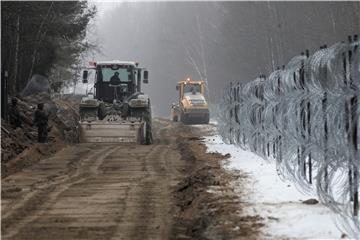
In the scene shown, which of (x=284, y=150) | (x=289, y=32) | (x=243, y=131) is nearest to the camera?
(x=284, y=150)

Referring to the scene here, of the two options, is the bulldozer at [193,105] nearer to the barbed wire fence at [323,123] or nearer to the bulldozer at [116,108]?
the bulldozer at [116,108]

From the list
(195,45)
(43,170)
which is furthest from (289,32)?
(43,170)

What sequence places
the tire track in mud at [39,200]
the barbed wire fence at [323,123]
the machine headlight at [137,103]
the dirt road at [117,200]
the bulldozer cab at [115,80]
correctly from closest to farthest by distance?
the barbed wire fence at [323,123] → the dirt road at [117,200] → the tire track in mud at [39,200] → the machine headlight at [137,103] → the bulldozer cab at [115,80]

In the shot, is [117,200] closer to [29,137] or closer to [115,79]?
[29,137]

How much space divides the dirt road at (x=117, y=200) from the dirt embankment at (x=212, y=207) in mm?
12

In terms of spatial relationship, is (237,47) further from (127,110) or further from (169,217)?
(169,217)

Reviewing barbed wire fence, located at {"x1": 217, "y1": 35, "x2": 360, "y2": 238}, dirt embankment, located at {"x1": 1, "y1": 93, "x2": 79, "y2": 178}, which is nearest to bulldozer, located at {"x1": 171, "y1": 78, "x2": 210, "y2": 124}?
dirt embankment, located at {"x1": 1, "y1": 93, "x2": 79, "y2": 178}

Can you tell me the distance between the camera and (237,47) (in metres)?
56.6

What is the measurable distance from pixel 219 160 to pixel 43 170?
13.2ft

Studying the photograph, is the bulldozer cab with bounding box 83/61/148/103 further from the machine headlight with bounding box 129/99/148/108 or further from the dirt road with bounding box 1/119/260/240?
the dirt road with bounding box 1/119/260/240

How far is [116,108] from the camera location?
69.5 feet

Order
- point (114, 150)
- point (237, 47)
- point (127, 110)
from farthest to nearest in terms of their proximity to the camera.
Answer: point (237, 47) < point (127, 110) < point (114, 150)

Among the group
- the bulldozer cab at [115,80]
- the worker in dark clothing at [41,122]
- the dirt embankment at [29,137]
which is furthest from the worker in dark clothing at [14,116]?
the bulldozer cab at [115,80]

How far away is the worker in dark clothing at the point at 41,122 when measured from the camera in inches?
693
